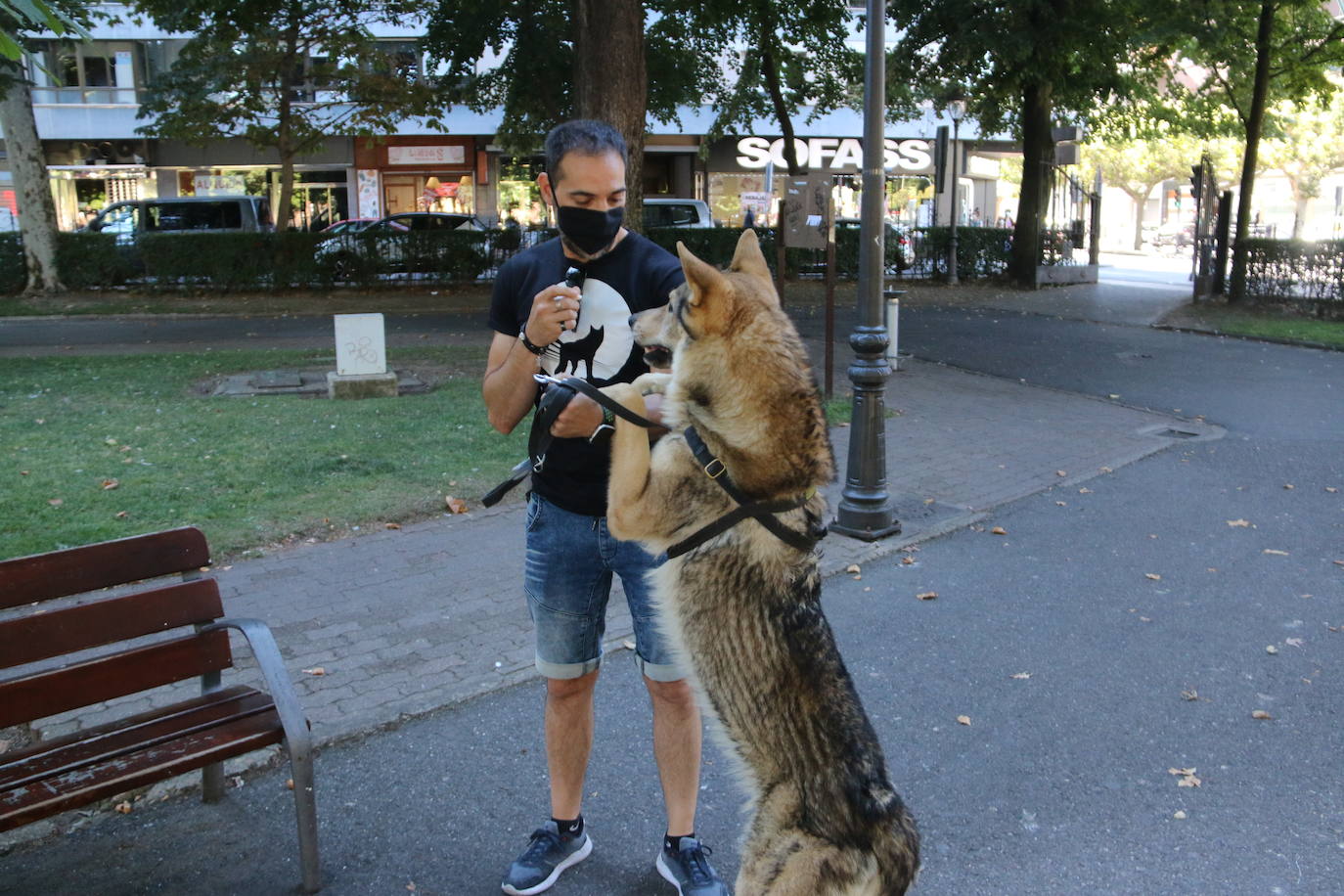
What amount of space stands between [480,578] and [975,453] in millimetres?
5010

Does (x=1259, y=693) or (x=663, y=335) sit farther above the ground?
(x=663, y=335)

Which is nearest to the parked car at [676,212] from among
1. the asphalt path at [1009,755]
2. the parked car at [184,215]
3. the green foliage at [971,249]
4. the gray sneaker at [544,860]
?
the green foliage at [971,249]

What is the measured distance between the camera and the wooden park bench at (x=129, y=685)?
2.98 meters

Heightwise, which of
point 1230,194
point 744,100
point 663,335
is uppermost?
point 744,100

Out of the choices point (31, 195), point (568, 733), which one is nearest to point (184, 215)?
point (31, 195)

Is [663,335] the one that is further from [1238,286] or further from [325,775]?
[1238,286]

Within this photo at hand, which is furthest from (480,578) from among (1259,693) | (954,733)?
(1259,693)

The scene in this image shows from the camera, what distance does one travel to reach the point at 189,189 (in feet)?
126

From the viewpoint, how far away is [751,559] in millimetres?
2594

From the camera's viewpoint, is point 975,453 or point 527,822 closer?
point 527,822

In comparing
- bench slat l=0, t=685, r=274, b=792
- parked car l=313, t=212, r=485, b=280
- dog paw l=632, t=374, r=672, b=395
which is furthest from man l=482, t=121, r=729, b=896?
parked car l=313, t=212, r=485, b=280

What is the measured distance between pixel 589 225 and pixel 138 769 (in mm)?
2035

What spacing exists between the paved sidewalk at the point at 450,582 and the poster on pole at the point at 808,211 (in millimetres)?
1931

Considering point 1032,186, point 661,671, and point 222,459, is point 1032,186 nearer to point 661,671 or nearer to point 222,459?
point 222,459
